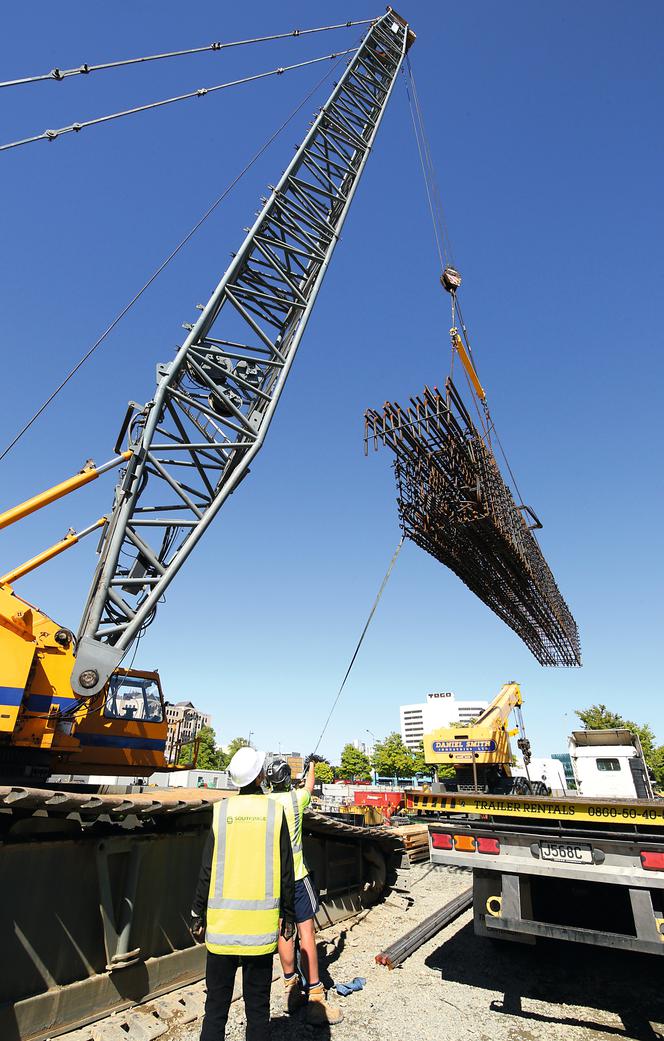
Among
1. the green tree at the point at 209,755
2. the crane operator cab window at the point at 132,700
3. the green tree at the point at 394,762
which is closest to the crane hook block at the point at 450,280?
the crane operator cab window at the point at 132,700

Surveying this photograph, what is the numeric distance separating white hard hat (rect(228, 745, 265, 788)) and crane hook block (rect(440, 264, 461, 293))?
1783 centimetres

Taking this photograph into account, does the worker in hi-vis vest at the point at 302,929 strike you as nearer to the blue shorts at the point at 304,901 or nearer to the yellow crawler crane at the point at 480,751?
the blue shorts at the point at 304,901

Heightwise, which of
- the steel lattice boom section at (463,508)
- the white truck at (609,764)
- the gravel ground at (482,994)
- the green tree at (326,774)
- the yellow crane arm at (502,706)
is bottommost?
the gravel ground at (482,994)

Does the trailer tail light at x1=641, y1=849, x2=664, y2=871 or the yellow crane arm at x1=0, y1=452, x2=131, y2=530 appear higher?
the yellow crane arm at x1=0, y1=452, x2=131, y2=530

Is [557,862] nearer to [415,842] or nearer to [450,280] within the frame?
[415,842]

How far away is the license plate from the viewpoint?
4.86 meters

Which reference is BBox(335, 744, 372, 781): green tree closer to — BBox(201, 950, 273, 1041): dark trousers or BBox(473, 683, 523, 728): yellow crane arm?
BBox(473, 683, 523, 728): yellow crane arm

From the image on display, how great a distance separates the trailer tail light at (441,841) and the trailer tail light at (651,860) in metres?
1.77

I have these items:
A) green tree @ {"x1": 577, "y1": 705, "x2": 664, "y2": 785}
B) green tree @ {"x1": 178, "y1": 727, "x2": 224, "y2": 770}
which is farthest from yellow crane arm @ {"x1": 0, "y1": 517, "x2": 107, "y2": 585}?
green tree @ {"x1": 178, "y1": 727, "x2": 224, "y2": 770}

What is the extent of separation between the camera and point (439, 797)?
629 cm

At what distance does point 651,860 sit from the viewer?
4.59m

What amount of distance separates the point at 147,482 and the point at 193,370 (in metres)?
2.47

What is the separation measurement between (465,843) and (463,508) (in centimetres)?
1225

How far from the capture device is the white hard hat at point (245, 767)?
148 inches
